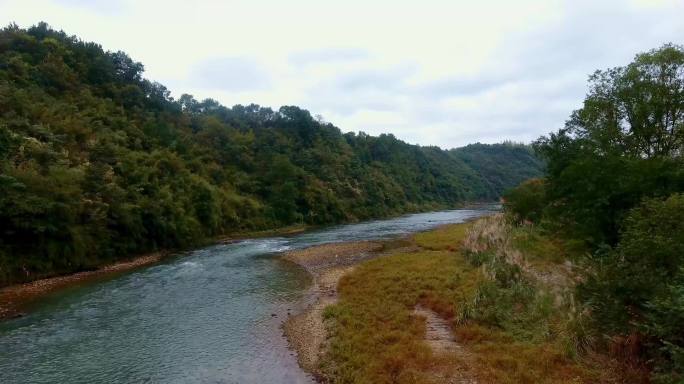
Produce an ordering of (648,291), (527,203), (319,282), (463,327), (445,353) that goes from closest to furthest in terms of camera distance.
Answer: (648,291) → (445,353) → (463,327) → (319,282) → (527,203)

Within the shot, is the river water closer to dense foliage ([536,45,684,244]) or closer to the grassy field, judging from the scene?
the grassy field

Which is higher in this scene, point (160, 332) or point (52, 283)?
point (52, 283)

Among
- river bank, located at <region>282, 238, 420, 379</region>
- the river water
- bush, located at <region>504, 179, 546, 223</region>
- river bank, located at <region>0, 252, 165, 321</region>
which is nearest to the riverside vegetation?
river bank, located at <region>282, 238, 420, 379</region>

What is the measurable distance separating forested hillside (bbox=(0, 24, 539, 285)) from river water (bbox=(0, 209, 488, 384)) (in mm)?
5646

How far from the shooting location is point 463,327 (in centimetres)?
1524

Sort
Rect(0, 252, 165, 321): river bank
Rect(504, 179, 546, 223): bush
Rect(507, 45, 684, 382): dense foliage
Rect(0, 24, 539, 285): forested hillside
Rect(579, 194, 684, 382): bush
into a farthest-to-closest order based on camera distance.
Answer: Rect(504, 179, 546, 223): bush
Rect(0, 24, 539, 285): forested hillside
Rect(0, 252, 165, 321): river bank
Rect(507, 45, 684, 382): dense foliage
Rect(579, 194, 684, 382): bush

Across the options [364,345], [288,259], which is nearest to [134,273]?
[288,259]

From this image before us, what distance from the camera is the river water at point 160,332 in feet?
43.7

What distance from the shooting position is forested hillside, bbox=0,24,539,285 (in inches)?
1048

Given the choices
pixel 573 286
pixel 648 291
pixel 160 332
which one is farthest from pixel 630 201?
pixel 160 332

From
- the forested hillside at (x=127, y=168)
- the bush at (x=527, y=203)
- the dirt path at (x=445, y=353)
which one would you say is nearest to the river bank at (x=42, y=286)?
the forested hillside at (x=127, y=168)

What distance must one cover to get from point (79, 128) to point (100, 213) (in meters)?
13.3

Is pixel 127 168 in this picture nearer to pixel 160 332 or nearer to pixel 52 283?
pixel 52 283

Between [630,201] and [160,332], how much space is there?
Answer: 24718 mm
